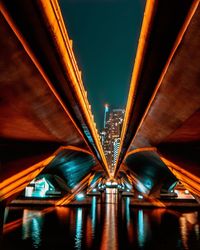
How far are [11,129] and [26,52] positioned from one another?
27.8ft

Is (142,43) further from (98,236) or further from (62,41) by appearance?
(98,236)

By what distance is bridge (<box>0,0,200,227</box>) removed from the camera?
7887 mm

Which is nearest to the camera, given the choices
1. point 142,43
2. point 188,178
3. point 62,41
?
point 142,43

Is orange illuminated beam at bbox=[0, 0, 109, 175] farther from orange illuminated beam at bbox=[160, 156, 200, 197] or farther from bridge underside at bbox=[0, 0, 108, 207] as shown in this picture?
orange illuminated beam at bbox=[160, 156, 200, 197]

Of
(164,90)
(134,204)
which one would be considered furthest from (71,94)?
(134,204)

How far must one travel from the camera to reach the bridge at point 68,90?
7887mm

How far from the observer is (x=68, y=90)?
46.1 feet

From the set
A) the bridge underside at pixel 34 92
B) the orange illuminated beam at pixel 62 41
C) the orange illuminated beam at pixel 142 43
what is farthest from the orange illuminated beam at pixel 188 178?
the orange illuminated beam at pixel 62 41

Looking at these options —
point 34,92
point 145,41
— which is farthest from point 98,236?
point 145,41

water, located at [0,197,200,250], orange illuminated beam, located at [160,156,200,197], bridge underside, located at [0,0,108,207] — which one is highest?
bridge underside, located at [0,0,108,207]

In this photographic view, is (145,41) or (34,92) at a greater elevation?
(145,41)

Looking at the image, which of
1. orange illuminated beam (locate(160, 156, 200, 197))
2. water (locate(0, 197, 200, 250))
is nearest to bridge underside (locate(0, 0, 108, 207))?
water (locate(0, 197, 200, 250))

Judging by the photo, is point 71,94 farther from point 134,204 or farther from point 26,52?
point 134,204

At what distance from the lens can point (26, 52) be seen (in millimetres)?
8688
